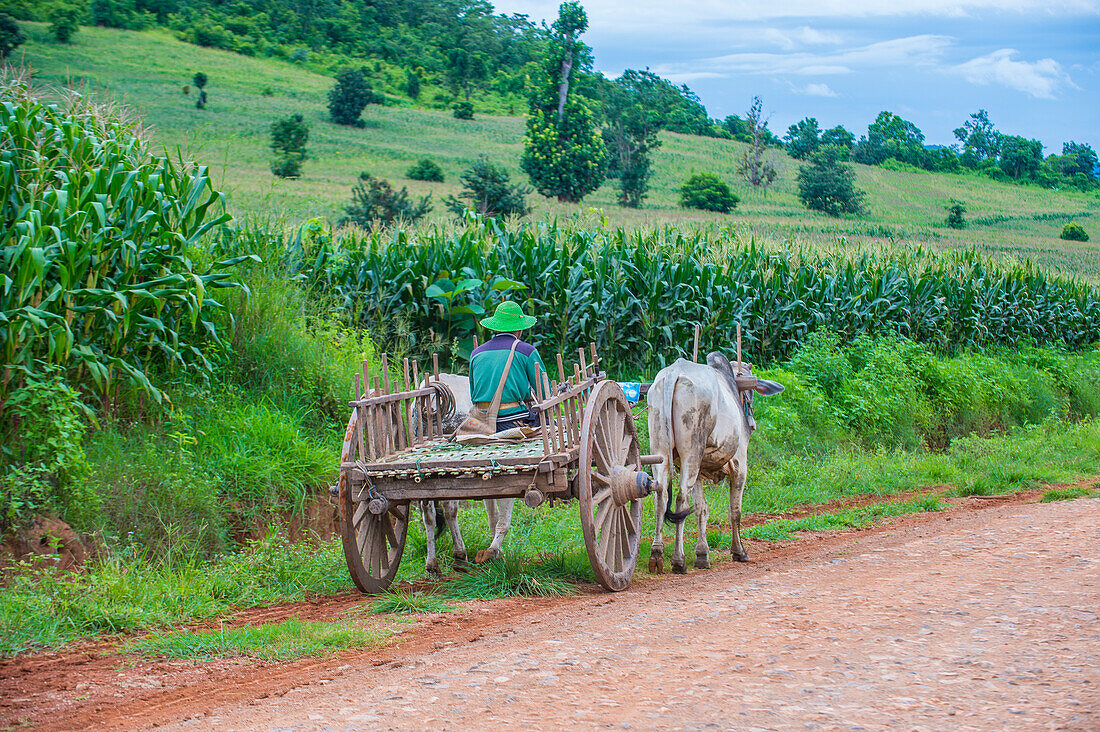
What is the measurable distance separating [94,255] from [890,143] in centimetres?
8732

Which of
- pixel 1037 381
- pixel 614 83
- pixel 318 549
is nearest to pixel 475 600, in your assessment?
pixel 318 549

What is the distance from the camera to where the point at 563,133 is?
49.4m

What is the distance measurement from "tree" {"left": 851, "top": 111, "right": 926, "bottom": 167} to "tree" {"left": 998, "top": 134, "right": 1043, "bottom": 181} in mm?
7291

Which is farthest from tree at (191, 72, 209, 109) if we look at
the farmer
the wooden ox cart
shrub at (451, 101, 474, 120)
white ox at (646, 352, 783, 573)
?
the wooden ox cart

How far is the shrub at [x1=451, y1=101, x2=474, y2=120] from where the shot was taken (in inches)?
2953

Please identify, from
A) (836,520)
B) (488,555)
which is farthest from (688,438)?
(836,520)

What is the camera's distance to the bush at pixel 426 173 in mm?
51875

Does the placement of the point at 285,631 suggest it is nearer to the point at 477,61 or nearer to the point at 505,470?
the point at 505,470

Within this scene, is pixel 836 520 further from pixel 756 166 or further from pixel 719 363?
pixel 756 166

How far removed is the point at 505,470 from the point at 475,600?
3.71 feet

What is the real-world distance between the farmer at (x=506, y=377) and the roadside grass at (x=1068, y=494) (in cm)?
749

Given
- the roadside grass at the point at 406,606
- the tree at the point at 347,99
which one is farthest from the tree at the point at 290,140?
the roadside grass at the point at 406,606

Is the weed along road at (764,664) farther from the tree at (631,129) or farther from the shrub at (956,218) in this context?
the shrub at (956,218)

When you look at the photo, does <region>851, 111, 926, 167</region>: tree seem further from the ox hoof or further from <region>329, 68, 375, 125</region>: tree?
the ox hoof
